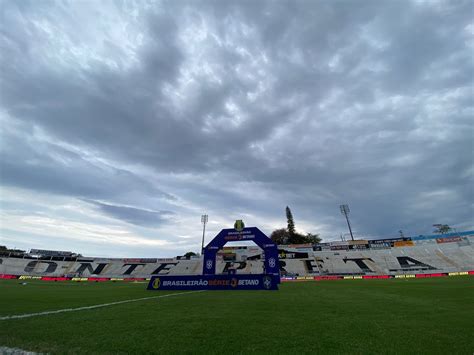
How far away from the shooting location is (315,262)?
151 feet

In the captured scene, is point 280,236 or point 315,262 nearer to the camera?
point 315,262

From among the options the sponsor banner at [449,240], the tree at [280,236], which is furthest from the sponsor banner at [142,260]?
the sponsor banner at [449,240]

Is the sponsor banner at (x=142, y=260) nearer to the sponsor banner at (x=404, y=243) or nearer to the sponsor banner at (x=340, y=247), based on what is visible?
the sponsor banner at (x=340, y=247)

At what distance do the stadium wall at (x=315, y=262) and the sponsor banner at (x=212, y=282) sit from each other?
2759cm

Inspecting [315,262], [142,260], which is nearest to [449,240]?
[315,262]

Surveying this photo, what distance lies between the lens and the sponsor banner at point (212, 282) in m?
14.5

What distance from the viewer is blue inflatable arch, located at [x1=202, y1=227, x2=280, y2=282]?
61.0 ft

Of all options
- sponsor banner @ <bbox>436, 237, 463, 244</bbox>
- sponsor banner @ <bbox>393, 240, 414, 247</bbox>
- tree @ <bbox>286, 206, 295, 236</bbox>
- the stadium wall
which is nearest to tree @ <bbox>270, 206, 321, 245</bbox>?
tree @ <bbox>286, 206, 295, 236</bbox>

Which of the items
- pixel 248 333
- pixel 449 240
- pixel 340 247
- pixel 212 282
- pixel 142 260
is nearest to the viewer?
pixel 248 333

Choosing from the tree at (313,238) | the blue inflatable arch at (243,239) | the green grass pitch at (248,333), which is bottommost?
the green grass pitch at (248,333)

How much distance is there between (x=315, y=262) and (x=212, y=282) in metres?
37.8

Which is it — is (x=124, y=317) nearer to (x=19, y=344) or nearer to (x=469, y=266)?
(x=19, y=344)

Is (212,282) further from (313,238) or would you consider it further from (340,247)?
(313,238)

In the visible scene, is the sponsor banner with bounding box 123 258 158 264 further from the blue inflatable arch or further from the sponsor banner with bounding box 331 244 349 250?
the sponsor banner with bounding box 331 244 349 250
